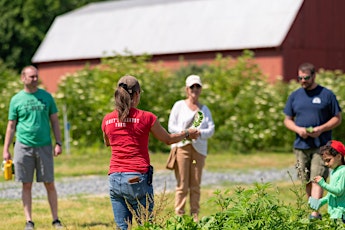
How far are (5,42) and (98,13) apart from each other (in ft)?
39.5

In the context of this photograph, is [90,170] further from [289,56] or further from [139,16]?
[139,16]

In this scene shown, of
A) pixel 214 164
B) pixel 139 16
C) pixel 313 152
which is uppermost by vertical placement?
A: pixel 139 16

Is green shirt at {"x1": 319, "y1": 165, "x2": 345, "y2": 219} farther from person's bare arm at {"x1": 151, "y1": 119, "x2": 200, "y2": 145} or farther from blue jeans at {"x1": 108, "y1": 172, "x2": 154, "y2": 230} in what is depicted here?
blue jeans at {"x1": 108, "y1": 172, "x2": 154, "y2": 230}

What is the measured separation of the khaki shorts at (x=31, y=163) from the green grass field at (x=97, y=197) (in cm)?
68

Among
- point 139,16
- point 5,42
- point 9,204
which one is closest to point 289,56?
point 139,16

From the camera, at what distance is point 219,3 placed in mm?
34969

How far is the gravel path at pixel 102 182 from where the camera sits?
1345 cm

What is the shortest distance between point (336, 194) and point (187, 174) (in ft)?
8.81

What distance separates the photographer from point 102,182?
1513cm

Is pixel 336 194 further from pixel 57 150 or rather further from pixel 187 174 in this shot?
pixel 57 150

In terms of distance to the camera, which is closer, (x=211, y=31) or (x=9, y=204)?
(x=9, y=204)

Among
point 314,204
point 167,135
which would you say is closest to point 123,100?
point 167,135

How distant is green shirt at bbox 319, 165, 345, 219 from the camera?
24.1 feet

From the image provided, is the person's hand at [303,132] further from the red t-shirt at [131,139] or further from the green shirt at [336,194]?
the red t-shirt at [131,139]
